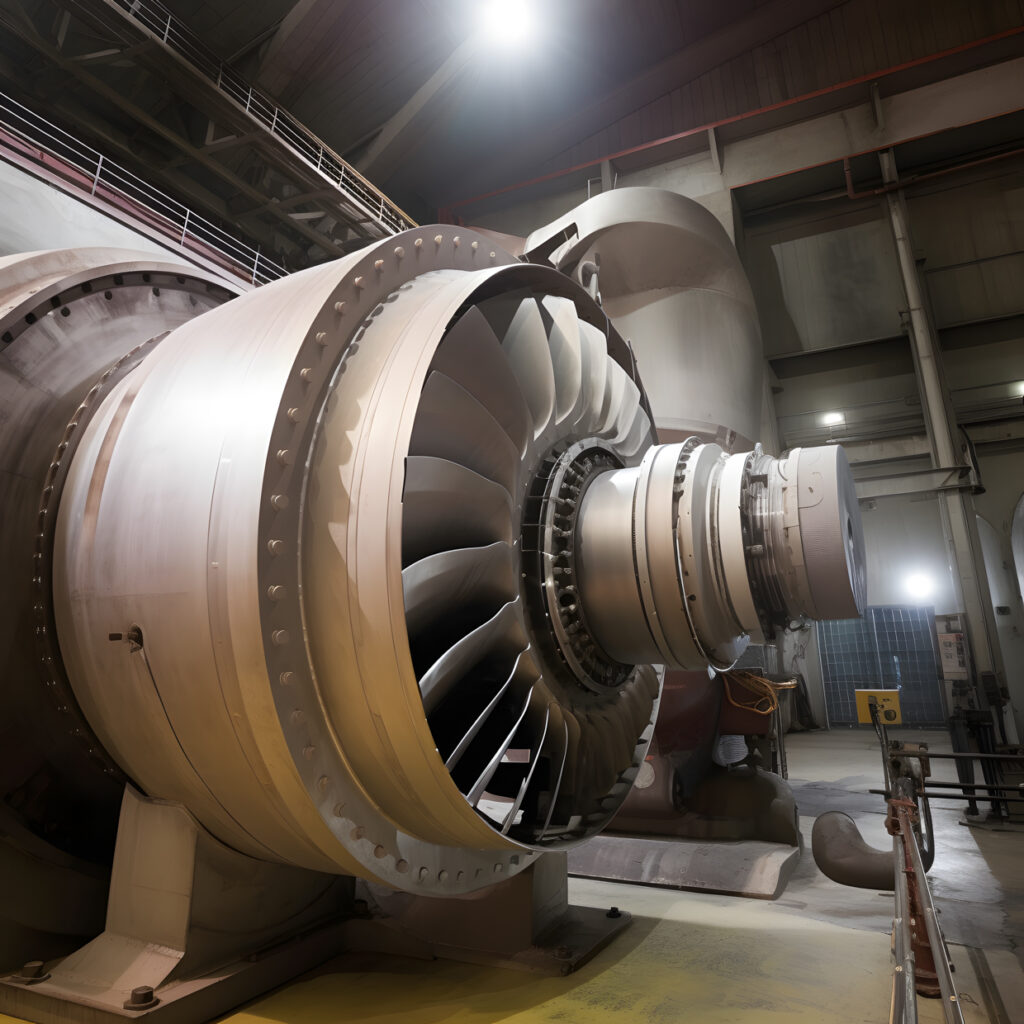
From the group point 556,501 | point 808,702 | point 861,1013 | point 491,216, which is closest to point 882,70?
point 491,216

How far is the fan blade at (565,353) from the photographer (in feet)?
7.48

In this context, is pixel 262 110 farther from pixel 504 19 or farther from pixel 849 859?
pixel 849 859

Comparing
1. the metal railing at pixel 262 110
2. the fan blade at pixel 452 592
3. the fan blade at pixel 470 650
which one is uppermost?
the metal railing at pixel 262 110

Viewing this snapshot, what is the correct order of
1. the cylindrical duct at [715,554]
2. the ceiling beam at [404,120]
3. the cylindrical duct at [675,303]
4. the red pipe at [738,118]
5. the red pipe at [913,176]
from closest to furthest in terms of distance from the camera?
1. the cylindrical duct at [715,554]
2. the cylindrical duct at [675,303]
3. the red pipe at [738,118]
4. the ceiling beam at [404,120]
5. the red pipe at [913,176]

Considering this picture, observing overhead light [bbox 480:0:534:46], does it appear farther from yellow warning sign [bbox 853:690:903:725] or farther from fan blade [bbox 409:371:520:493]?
fan blade [bbox 409:371:520:493]

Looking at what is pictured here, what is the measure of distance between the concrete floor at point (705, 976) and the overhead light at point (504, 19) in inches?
402

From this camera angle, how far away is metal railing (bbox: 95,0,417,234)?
6969 mm

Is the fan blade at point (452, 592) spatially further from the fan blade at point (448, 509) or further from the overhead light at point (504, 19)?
the overhead light at point (504, 19)

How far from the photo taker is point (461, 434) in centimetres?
182

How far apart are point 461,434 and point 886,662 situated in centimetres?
1078

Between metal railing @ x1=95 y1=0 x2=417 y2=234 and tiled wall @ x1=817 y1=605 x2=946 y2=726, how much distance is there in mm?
9007

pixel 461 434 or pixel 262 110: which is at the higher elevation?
pixel 262 110

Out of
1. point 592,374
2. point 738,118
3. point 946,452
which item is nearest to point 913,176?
point 738,118

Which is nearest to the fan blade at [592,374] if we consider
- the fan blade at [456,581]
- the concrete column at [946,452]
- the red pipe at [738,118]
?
the fan blade at [456,581]
